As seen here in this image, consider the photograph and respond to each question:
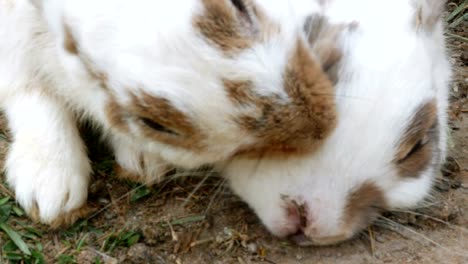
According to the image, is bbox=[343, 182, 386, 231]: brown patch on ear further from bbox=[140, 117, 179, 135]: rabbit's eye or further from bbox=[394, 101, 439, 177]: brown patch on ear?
bbox=[140, 117, 179, 135]: rabbit's eye

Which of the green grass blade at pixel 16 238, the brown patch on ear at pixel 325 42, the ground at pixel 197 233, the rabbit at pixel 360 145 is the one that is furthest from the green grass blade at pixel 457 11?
the green grass blade at pixel 16 238

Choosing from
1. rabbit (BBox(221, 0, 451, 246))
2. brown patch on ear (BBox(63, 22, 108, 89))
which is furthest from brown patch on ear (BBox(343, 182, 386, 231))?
brown patch on ear (BBox(63, 22, 108, 89))

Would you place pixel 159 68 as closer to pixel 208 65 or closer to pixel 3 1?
pixel 208 65

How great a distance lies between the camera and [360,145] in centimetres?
275

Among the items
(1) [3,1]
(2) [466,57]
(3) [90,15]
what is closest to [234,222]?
(3) [90,15]

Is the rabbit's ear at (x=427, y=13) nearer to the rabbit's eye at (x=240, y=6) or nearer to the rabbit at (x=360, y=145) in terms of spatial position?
the rabbit at (x=360, y=145)

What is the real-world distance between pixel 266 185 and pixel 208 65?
2.12 feet

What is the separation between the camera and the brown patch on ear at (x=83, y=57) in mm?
2623

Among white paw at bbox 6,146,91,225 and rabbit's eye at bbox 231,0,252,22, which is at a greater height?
rabbit's eye at bbox 231,0,252,22

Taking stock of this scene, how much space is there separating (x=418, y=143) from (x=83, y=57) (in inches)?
49.1

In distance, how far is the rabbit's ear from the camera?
115 inches

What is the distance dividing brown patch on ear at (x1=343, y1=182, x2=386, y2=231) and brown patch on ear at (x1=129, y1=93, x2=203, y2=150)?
2.00 ft

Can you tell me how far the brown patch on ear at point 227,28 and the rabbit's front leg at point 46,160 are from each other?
117 cm

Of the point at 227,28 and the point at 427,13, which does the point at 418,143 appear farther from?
the point at 227,28
